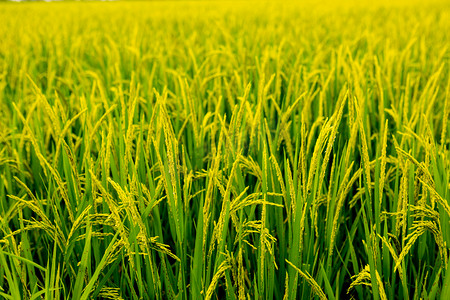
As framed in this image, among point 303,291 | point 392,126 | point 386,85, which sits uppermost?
point 386,85

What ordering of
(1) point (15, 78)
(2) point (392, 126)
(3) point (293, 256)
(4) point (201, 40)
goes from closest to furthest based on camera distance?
(3) point (293, 256)
(2) point (392, 126)
(1) point (15, 78)
(4) point (201, 40)

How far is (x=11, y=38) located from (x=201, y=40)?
5.20 feet

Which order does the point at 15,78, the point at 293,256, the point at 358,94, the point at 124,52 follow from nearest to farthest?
1. the point at 293,256
2. the point at 358,94
3. the point at 15,78
4. the point at 124,52

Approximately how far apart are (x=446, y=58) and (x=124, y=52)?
6.15 feet

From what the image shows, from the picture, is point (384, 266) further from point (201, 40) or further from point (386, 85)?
point (201, 40)

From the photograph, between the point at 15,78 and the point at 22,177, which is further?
the point at 15,78

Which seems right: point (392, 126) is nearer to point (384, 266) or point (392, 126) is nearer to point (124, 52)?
point (384, 266)

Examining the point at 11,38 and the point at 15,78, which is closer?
the point at 15,78

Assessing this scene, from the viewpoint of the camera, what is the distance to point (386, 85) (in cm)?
162

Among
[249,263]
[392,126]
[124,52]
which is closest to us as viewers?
[249,263]

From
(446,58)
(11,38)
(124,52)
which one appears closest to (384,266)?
(446,58)

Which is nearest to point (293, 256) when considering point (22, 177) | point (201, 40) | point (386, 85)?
point (22, 177)

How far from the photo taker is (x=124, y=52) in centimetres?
240

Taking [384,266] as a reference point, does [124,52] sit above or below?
above
